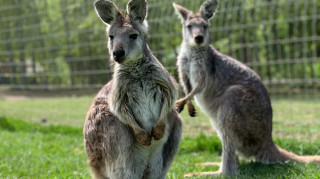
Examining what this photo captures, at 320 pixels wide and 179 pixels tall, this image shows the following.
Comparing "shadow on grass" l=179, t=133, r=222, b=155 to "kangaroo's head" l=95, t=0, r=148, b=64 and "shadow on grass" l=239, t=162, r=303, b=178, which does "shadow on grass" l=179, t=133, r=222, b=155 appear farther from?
"kangaroo's head" l=95, t=0, r=148, b=64

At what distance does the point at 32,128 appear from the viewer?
8.25 metres

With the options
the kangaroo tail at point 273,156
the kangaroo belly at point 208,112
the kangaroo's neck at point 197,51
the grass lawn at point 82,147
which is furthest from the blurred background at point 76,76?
the kangaroo belly at point 208,112

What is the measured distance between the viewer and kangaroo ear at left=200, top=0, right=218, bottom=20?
5762 millimetres

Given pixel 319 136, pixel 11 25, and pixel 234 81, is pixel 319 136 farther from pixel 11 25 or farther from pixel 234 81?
pixel 11 25

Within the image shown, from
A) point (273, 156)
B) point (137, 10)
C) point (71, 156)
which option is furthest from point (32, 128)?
point (137, 10)

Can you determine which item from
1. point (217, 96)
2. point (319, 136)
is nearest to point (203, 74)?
point (217, 96)

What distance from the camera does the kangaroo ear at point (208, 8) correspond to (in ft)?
18.9

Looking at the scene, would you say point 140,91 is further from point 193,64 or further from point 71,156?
point 71,156

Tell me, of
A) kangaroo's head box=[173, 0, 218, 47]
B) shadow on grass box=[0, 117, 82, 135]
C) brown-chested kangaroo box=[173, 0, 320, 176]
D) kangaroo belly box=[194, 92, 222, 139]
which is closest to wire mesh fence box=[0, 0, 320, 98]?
shadow on grass box=[0, 117, 82, 135]

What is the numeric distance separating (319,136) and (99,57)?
14.7 ft

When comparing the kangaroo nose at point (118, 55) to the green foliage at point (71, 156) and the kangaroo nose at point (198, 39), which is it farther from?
the kangaroo nose at point (198, 39)

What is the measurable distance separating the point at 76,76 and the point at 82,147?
282 cm

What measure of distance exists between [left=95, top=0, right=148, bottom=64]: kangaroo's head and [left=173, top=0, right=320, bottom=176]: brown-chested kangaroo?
1.53m

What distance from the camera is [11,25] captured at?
408 inches
